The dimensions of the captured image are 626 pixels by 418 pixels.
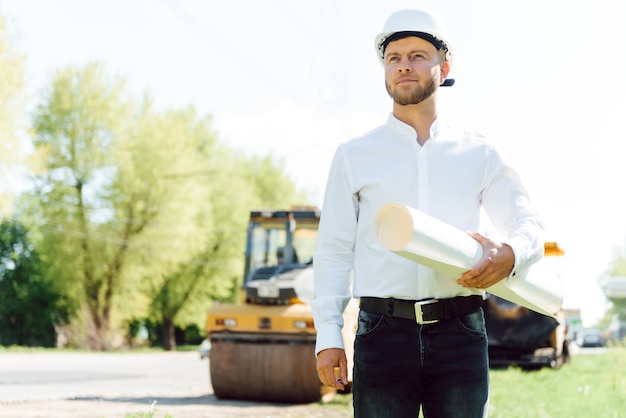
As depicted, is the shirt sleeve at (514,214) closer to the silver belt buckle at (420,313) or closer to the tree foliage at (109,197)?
the silver belt buckle at (420,313)

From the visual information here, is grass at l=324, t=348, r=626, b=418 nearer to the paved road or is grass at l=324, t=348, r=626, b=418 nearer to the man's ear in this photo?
the paved road

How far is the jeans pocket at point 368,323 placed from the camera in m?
2.88

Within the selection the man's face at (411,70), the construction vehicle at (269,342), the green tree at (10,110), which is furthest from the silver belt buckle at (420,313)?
the green tree at (10,110)

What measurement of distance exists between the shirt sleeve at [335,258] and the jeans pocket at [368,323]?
0.25 ft

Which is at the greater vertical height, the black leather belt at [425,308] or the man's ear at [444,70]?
the man's ear at [444,70]

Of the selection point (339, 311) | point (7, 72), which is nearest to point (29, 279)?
point (7, 72)

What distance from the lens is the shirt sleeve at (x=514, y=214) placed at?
2744 mm

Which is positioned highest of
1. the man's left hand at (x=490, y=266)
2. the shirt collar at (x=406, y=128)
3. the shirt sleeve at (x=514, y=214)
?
the shirt collar at (x=406, y=128)

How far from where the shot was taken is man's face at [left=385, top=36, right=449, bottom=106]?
3.00 metres

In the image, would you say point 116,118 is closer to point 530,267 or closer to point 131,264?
point 131,264

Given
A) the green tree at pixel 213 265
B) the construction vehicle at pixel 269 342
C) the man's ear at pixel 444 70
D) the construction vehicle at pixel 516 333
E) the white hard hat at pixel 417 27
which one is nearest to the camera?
the white hard hat at pixel 417 27

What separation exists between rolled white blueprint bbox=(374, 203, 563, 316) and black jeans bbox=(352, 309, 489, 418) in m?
0.21

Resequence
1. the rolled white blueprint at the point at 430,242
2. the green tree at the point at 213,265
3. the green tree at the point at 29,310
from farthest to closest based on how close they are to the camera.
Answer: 1. the green tree at the point at 29,310
2. the green tree at the point at 213,265
3. the rolled white blueprint at the point at 430,242

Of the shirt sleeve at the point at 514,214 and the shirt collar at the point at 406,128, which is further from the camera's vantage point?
the shirt collar at the point at 406,128
